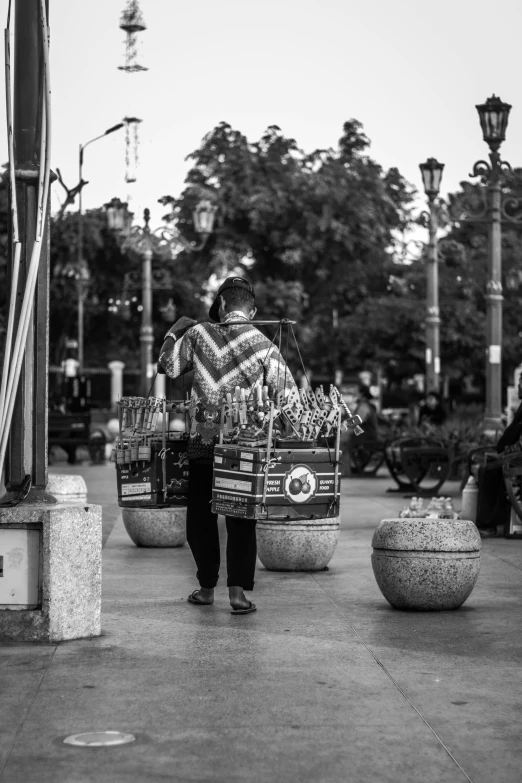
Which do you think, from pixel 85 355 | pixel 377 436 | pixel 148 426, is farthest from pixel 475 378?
pixel 148 426

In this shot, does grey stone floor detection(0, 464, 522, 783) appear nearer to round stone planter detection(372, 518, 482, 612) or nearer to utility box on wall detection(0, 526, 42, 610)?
round stone planter detection(372, 518, 482, 612)

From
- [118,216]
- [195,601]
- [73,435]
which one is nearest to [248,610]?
[195,601]

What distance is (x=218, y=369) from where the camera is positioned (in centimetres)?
774

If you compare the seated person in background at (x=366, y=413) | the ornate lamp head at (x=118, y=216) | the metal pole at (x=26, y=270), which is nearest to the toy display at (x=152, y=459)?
the metal pole at (x=26, y=270)

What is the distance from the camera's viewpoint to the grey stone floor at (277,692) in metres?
4.54

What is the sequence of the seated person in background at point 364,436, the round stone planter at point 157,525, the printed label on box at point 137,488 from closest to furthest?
the printed label on box at point 137,488
the round stone planter at point 157,525
the seated person in background at point 364,436

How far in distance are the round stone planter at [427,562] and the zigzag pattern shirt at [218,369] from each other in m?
1.08

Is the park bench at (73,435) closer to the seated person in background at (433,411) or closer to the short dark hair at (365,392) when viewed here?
the short dark hair at (365,392)

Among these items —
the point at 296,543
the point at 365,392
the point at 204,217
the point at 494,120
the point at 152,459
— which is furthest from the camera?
the point at 204,217

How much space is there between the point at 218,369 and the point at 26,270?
138 cm

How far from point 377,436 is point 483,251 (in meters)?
28.9

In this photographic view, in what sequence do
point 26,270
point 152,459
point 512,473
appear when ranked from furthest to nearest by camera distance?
point 512,473 → point 152,459 → point 26,270

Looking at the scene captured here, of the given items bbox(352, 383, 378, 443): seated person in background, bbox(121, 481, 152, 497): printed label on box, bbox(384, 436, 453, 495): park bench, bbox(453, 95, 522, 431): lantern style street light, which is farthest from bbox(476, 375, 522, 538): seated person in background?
bbox(352, 383, 378, 443): seated person in background

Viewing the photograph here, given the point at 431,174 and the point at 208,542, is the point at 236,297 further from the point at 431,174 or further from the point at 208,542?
the point at 431,174
